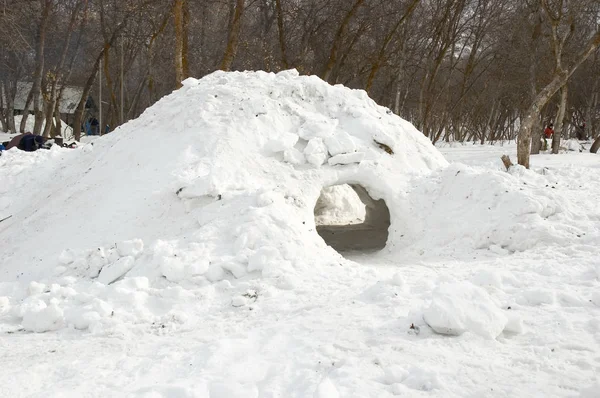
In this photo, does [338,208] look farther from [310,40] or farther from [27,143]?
[27,143]

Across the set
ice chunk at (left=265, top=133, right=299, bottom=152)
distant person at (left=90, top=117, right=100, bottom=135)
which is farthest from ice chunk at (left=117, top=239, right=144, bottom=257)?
distant person at (left=90, top=117, right=100, bottom=135)

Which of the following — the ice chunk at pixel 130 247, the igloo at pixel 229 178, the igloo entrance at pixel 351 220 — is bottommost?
the igloo entrance at pixel 351 220

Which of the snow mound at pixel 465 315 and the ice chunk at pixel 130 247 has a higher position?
the ice chunk at pixel 130 247

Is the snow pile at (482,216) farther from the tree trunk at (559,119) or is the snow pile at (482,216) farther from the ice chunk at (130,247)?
the tree trunk at (559,119)

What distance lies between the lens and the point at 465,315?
2801mm

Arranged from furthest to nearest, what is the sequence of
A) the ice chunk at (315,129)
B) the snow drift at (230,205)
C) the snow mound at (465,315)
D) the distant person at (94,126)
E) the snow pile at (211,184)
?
the distant person at (94,126)
the ice chunk at (315,129)
the snow pile at (211,184)
the snow drift at (230,205)
the snow mound at (465,315)

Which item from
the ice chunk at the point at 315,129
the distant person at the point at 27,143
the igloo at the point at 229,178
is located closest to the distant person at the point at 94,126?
the distant person at the point at 27,143

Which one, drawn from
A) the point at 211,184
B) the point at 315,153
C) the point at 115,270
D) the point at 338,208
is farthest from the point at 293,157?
the point at 338,208

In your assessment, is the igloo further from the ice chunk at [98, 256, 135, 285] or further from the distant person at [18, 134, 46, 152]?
the distant person at [18, 134, 46, 152]

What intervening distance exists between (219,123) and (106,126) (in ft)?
73.1

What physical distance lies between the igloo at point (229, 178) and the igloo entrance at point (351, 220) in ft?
0.46

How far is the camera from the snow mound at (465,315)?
2.78 m

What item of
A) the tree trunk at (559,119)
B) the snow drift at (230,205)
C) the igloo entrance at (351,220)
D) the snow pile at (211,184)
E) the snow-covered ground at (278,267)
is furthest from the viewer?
the tree trunk at (559,119)

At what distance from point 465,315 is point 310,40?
1306 cm
